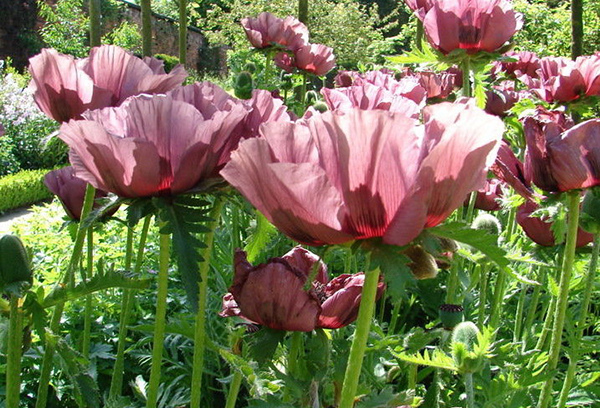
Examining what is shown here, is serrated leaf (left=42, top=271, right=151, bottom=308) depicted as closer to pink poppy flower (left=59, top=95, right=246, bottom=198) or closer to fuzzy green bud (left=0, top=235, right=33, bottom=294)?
fuzzy green bud (left=0, top=235, right=33, bottom=294)

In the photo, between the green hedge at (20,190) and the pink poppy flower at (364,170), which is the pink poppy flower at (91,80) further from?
the green hedge at (20,190)

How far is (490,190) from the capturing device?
229cm

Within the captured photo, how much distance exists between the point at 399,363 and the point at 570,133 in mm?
726

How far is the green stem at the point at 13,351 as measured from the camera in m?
1.00

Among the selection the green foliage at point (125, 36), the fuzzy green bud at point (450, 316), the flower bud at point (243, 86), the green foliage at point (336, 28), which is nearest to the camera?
the fuzzy green bud at point (450, 316)

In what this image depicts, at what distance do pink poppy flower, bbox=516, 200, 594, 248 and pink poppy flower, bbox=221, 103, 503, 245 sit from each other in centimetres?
107

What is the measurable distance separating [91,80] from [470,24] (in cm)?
109

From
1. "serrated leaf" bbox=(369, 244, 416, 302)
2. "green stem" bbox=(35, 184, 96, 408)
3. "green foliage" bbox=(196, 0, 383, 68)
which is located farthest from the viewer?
"green foliage" bbox=(196, 0, 383, 68)

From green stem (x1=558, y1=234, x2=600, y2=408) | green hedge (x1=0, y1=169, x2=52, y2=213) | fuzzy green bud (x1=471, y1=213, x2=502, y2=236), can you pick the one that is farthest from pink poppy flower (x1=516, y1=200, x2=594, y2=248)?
green hedge (x1=0, y1=169, x2=52, y2=213)

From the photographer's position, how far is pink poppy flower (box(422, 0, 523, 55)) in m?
1.83

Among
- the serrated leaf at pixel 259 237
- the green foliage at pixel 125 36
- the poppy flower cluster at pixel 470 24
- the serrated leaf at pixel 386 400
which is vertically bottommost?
the serrated leaf at pixel 386 400

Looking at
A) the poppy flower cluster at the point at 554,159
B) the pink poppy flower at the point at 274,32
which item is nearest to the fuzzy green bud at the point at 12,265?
the poppy flower cluster at the point at 554,159

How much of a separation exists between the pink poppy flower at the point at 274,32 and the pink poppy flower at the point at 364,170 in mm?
3045

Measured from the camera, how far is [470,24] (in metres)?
1.84
